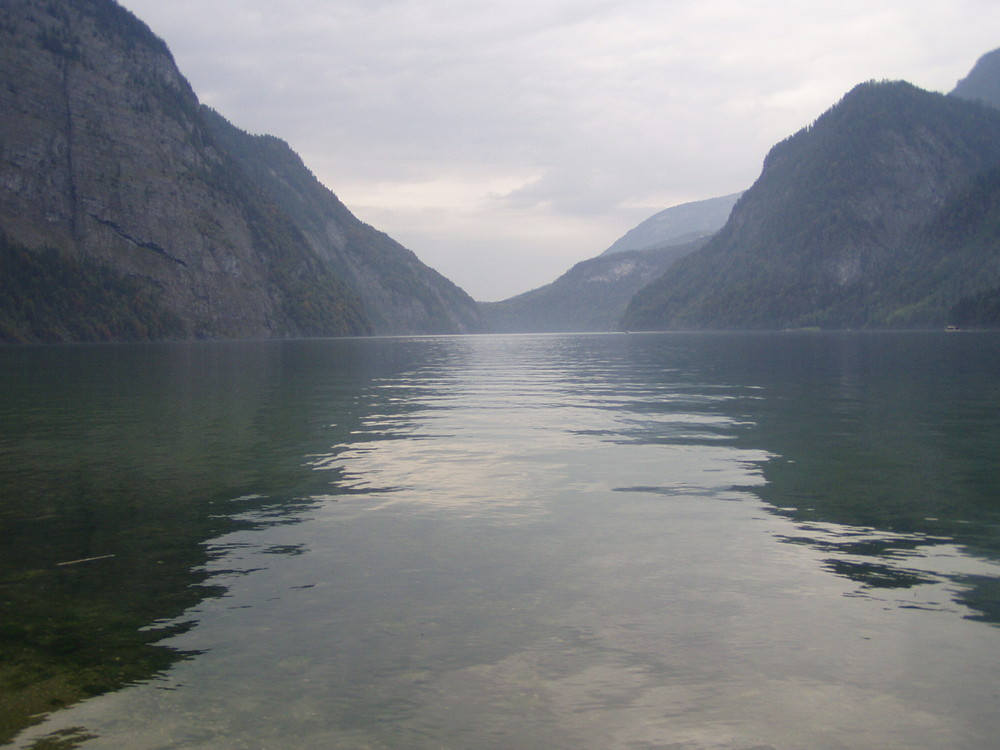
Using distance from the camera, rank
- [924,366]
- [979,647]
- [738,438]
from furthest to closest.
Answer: [924,366] < [738,438] < [979,647]

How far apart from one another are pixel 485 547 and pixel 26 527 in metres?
8.14

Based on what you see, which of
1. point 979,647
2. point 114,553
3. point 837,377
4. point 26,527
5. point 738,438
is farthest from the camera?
point 837,377

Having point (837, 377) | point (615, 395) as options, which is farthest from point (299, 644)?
point (837, 377)

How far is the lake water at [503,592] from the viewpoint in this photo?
688 cm

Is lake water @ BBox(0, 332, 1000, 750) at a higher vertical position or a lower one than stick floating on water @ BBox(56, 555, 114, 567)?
lower

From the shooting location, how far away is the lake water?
6.88m

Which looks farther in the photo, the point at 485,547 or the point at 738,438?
the point at 738,438

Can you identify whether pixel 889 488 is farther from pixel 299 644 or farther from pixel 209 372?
pixel 209 372

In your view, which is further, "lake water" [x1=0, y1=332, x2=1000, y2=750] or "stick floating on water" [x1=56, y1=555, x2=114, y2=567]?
"stick floating on water" [x1=56, y1=555, x2=114, y2=567]

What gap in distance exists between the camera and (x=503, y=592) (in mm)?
10023

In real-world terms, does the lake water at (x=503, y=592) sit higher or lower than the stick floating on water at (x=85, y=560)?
lower

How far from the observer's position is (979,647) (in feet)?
26.9

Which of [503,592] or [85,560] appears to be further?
[85,560]

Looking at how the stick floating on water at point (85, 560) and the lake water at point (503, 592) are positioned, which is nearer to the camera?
the lake water at point (503, 592)
